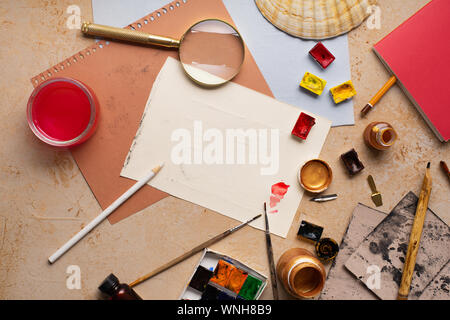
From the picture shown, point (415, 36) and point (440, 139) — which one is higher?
point (415, 36)

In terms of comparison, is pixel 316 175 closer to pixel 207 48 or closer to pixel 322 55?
pixel 322 55

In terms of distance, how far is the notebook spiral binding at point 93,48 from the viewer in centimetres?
83

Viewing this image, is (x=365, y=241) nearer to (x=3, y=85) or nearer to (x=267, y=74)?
(x=267, y=74)

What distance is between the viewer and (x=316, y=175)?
84cm

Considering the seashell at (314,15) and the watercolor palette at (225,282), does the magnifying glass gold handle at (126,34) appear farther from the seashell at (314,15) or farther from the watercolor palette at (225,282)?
the watercolor palette at (225,282)

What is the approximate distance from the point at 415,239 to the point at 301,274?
305 millimetres

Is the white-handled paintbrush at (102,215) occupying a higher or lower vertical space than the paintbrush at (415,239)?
lower

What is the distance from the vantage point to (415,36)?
0.84 meters

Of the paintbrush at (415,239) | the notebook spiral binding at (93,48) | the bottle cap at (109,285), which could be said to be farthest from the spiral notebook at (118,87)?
the paintbrush at (415,239)

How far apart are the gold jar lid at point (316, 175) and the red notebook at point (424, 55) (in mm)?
289

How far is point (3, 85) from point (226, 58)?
1.79 feet

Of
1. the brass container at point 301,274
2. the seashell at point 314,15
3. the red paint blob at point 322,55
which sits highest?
the seashell at point 314,15

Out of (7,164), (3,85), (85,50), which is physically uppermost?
(85,50)
